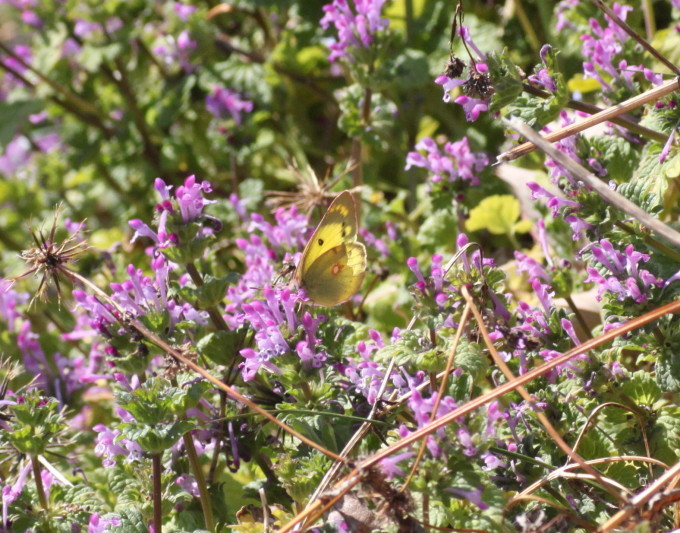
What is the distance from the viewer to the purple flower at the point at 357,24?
7.72 ft

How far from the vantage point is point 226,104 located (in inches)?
129

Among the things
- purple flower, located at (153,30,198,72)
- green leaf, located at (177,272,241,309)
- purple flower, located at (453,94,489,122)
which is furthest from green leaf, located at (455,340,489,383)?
purple flower, located at (153,30,198,72)

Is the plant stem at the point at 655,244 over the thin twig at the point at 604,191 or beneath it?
beneath

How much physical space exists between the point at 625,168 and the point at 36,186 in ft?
9.85

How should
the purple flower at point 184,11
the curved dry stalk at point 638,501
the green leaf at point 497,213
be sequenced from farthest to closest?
the purple flower at point 184,11
the green leaf at point 497,213
the curved dry stalk at point 638,501

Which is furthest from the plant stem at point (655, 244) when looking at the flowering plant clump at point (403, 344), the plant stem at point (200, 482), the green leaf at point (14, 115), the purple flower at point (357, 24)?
the green leaf at point (14, 115)

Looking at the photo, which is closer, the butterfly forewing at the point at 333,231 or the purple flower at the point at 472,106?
the purple flower at the point at 472,106

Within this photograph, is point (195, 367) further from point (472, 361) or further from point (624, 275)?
point (624, 275)

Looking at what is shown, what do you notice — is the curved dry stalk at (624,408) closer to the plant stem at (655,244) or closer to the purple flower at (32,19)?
the plant stem at (655,244)

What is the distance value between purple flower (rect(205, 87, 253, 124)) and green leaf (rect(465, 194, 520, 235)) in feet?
3.73

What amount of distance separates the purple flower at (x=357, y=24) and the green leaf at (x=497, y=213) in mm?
582

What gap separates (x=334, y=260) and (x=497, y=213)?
806 mm

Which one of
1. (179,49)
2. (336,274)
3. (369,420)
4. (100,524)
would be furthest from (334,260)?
(179,49)

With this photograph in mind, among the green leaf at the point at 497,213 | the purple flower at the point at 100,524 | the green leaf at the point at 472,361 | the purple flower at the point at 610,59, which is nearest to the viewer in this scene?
the green leaf at the point at 472,361
